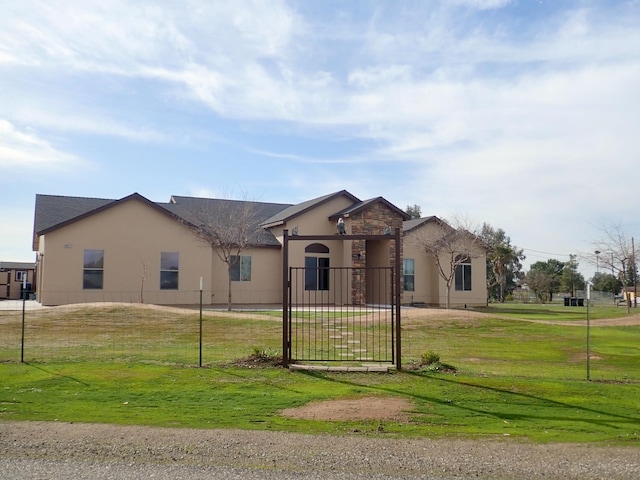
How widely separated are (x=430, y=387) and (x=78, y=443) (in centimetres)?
558

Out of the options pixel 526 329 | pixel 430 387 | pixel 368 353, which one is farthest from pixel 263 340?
pixel 526 329

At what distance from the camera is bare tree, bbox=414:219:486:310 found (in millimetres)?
29875

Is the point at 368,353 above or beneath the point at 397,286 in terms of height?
beneath

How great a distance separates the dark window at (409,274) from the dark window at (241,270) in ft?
28.3

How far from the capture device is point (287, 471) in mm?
5570

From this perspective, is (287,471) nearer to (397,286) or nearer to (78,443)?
(78,443)

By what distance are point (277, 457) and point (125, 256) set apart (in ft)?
74.9

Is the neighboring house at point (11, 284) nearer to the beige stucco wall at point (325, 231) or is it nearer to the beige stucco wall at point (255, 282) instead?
the beige stucco wall at point (255, 282)

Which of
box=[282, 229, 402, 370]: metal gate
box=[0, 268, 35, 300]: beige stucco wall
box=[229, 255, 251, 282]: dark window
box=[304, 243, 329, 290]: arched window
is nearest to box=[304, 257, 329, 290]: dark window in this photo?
box=[304, 243, 329, 290]: arched window

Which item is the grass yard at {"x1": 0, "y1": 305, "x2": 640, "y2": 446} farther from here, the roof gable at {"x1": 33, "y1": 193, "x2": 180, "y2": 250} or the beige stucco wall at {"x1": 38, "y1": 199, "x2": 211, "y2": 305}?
the roof gable at {"x1": 33, "y1": 193, "x2": 180, "y2": 250}

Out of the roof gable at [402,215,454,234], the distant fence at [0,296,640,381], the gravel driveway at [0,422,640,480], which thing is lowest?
the gravel driveway at [0,422,640,480]

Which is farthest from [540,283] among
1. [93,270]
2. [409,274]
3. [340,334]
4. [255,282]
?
[340,334]

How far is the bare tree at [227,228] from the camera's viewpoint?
1055 inches

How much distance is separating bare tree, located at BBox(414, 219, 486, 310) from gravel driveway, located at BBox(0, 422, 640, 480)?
76.5 feet
